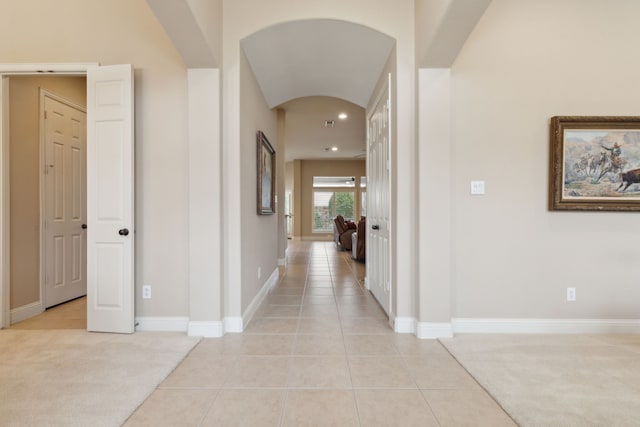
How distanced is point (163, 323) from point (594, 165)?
12.6 ft

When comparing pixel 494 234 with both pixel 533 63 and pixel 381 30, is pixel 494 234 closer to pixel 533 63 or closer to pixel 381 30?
pixel 533 63

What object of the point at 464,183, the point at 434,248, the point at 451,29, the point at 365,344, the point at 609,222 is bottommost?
the point at 365,344

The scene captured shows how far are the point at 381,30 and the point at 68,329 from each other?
3.67 metres

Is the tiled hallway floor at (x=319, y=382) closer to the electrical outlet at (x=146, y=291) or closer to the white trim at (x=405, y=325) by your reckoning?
the white trim at (x=405, y=325)

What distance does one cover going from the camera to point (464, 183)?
8.79 ft

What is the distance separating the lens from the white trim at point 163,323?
8.95ft

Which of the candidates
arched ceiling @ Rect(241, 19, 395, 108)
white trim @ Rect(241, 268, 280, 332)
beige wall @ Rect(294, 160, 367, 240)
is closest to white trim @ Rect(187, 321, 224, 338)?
white trim @ Rect(241, 268, 280, 332)

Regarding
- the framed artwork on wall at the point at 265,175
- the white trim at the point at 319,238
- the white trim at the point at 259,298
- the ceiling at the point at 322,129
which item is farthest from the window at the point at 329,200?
the framed artwork on wall at the point at 265,175

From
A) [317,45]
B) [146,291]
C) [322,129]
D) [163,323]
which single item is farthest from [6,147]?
[322,129]

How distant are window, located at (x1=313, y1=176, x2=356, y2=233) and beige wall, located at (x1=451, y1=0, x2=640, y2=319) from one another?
9.26 metres

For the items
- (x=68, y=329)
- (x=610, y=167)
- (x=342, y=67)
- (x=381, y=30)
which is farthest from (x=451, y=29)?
(x=68, y=329)

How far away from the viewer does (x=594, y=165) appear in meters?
2.66

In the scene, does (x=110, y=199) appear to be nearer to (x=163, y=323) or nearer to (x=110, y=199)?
(x=110, y=199)

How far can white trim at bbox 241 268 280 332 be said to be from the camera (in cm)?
291
